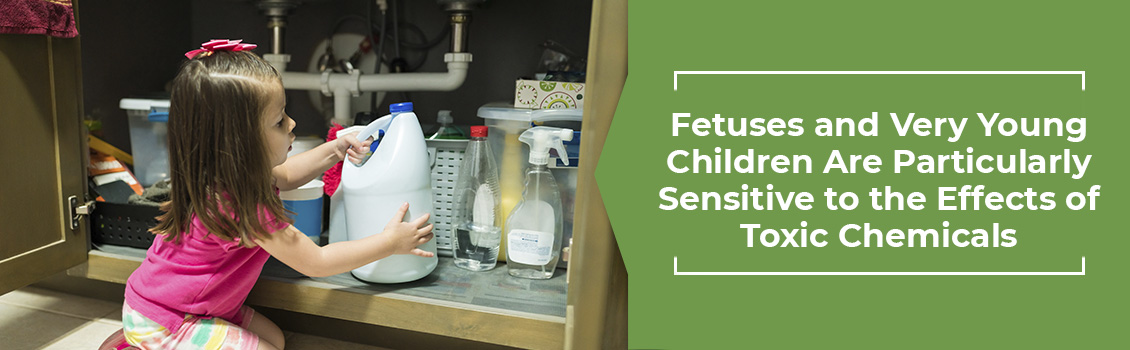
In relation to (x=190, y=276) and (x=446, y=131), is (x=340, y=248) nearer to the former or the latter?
(x=190, y=276)

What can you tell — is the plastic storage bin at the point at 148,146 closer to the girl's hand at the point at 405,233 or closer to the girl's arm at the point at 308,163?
the girl's arm at the point at 308,163

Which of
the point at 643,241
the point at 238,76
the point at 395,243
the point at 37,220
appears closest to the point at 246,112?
the point at 238,76

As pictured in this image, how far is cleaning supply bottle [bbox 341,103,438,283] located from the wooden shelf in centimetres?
3

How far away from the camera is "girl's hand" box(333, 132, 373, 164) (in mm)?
947

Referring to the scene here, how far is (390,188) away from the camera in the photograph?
3.00ft

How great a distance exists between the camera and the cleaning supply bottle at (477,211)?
1008 millimetres

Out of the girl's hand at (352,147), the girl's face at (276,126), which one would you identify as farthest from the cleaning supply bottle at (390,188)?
the girl's face at (276,126)

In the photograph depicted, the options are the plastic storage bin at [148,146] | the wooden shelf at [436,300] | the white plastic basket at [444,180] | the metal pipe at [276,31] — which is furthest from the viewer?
the metal pipe at [276,31]

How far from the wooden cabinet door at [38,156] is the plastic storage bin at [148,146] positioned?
8.7 inches

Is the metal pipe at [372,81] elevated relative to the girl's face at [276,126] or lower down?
elevated

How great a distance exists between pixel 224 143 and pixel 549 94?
1.61 ft

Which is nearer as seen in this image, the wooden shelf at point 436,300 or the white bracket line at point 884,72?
the white bracket line at point 884,72

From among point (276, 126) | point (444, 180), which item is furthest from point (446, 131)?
point (276, 126)

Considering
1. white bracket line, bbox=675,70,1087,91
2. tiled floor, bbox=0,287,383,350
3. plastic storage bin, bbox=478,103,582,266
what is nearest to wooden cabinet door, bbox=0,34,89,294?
tiled floor, bbox=0,287,383,350
